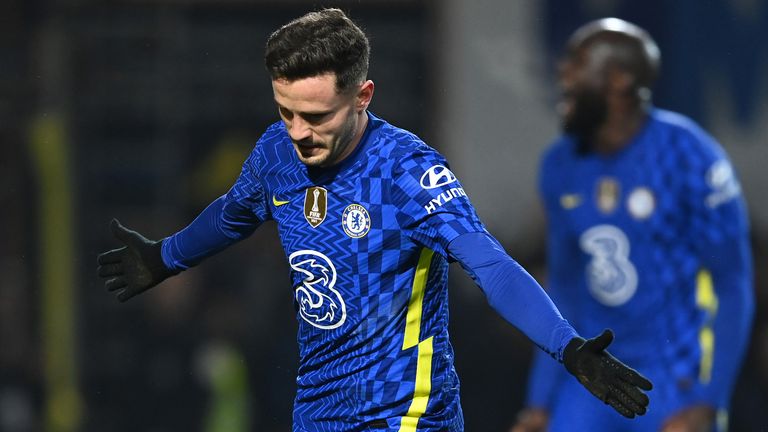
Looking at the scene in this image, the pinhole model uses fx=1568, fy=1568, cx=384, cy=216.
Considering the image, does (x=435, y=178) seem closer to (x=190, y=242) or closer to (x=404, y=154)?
(x=404, y=154)

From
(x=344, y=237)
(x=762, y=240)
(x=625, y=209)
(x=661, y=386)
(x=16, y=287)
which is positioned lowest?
(x=16, y=287)

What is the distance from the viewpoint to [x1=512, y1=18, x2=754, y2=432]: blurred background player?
5973mm

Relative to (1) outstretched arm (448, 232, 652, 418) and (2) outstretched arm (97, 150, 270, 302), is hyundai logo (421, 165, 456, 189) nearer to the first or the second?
(1) outstretched arm (448, 232, 652, 418)

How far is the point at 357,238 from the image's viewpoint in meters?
3.97

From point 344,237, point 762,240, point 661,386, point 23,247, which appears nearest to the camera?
point 344,237

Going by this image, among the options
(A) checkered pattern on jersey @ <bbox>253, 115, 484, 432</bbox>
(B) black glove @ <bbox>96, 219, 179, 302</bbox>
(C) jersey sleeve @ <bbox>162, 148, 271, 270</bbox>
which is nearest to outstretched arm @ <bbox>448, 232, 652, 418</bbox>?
(A) checkered pattern on jersey @ <bbox>253, 115, 484, 432</bbox>

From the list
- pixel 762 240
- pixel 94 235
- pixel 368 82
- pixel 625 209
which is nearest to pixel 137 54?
pixel 94 235

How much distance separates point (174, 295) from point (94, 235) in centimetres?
111

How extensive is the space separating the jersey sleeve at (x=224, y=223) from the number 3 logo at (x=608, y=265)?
7.07 ft

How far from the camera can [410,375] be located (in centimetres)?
402

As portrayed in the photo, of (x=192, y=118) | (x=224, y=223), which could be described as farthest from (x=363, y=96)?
(x=192, y=118)

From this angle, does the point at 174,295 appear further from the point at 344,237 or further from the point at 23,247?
the point at 344,237

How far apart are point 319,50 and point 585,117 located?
2661 millimetres

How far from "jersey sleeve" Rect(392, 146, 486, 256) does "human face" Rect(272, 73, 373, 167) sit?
169 millimetres
